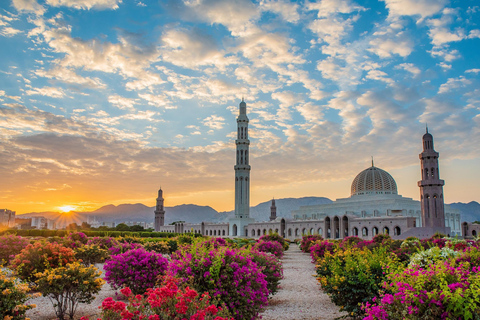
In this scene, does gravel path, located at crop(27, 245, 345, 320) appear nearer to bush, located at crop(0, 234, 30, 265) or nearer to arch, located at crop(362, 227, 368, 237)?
bush, located at crop(0, 234, 30, 265)

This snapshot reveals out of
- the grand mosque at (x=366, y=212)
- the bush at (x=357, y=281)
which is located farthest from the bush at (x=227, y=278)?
the grand mosque at (x=366, y=212)

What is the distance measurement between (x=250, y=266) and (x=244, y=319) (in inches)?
35.6

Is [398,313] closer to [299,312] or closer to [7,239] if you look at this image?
[299,312]

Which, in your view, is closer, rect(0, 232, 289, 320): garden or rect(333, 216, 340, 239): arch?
rect(0, 232, 289, 320): garden

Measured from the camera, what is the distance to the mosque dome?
185 feet

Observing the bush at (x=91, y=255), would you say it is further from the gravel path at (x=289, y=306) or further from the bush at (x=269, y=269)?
the bush at (x=269, y=269)

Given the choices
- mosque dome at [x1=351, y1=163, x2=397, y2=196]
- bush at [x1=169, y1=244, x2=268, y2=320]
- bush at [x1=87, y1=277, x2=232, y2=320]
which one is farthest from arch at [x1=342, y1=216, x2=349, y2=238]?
bush at [x1=87, y1=277, x2=232, y2=320]

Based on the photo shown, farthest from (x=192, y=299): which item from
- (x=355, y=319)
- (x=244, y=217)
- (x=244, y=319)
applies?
(x=244, y=217)

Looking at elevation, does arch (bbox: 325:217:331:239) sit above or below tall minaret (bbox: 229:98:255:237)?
below

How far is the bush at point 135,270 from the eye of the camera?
31.3 ft

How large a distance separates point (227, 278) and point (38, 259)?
6.08 m

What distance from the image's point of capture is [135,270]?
9547mm

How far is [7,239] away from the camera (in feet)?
54.7

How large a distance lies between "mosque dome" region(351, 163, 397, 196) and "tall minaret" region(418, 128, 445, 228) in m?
16.3
